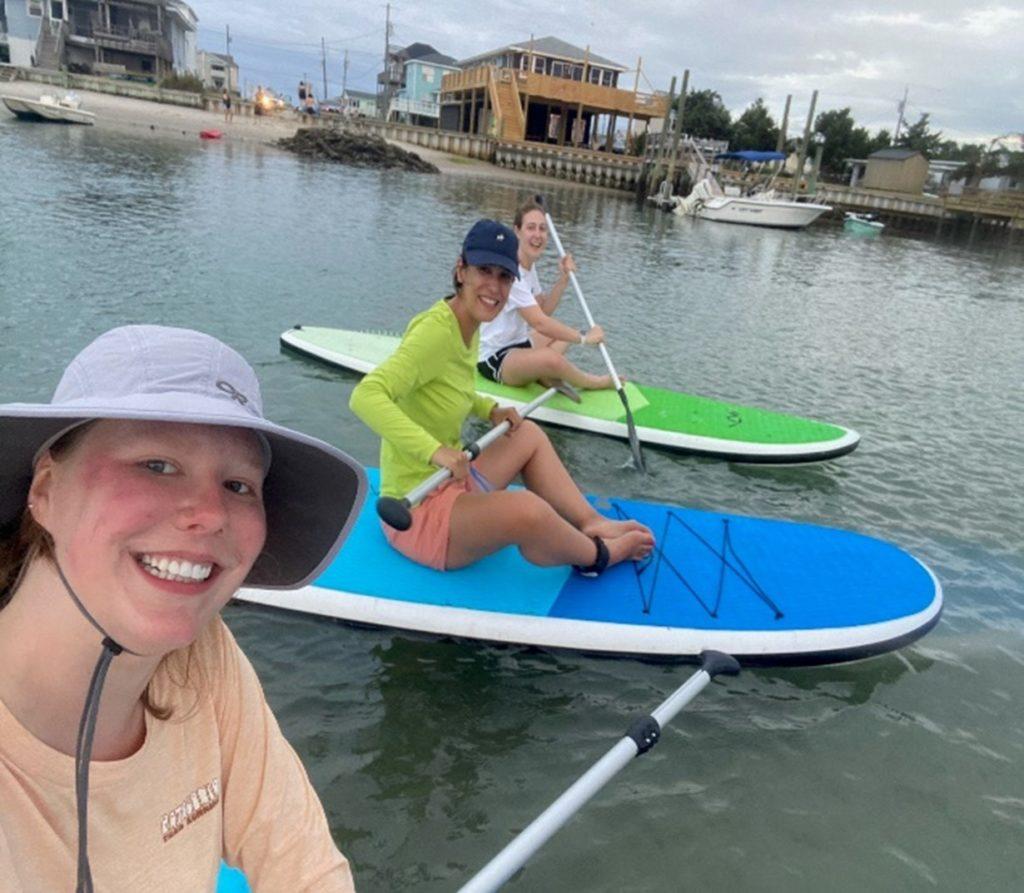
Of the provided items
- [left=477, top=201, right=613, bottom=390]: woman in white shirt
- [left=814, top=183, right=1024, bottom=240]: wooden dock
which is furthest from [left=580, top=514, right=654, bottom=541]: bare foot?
[left=814, top=183, right=1024, bottom=240]: wooden dock

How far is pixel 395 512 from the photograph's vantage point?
12.3 ft

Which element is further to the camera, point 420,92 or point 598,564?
point 420,92

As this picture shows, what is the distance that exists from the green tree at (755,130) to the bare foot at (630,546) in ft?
212

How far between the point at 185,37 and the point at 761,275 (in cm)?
8442

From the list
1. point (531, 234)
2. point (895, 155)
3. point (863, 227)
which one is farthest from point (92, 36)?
point (531, 234)

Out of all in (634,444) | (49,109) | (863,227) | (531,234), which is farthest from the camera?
(49,109)

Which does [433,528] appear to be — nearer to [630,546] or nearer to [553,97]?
[630,546]

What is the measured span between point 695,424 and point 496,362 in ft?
7.27

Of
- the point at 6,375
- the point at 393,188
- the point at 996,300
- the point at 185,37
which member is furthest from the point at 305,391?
the point at 185,37

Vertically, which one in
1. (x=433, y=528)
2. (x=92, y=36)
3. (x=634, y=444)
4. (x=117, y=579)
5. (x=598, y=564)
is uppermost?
(x=92, y=36)

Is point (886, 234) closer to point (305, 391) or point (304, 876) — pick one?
point (305, 391)

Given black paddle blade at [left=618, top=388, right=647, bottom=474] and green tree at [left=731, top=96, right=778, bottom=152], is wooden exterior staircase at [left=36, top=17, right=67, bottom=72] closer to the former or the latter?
green tree at [left=731, top=96, right=778, bottom=152]

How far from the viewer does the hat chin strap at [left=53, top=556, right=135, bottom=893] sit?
4.15ft

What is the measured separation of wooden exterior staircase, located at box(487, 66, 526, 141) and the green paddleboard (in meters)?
52.8
